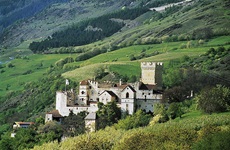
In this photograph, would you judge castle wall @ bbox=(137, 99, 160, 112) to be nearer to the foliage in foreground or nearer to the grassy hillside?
the foliage in foreground

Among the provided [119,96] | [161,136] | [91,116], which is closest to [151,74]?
[119,96]

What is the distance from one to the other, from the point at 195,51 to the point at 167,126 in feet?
277

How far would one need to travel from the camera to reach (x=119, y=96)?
10594 cm

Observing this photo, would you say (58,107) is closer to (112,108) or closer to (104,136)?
(112,108)

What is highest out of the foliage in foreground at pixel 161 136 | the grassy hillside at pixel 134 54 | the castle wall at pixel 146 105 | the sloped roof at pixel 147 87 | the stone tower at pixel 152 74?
the grassy hillside at pixel 134 54

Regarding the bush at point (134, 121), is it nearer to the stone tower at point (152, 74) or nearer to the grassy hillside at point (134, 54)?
the stone tower at point (152, 74)

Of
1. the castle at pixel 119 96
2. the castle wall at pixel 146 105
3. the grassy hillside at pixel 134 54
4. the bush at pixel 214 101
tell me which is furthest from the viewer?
the grassy hillside at pixel 134 54

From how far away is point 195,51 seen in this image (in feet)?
561

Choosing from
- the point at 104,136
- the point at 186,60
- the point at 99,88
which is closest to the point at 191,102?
the point at 99,88

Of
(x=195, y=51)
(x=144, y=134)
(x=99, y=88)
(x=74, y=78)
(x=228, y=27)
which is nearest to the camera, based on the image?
(x=144, y=134)

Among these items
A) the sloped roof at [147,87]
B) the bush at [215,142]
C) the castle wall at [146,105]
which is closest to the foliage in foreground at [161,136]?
the bush at [215,142]

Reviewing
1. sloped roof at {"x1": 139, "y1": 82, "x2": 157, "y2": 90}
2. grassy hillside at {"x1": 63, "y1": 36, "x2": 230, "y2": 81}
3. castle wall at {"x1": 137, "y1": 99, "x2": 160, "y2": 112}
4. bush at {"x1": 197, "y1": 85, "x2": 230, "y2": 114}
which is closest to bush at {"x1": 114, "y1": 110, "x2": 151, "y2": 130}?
castle wall at {"x1": 137, "y1": 99, "x2": 160, "y2": 112}

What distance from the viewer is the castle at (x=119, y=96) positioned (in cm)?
10288

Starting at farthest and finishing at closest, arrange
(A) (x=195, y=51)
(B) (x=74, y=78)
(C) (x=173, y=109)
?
1. (A) (x=195, y=51)
2. (B) (x=74, y=78)
3. (C) (x=173, y=109)
